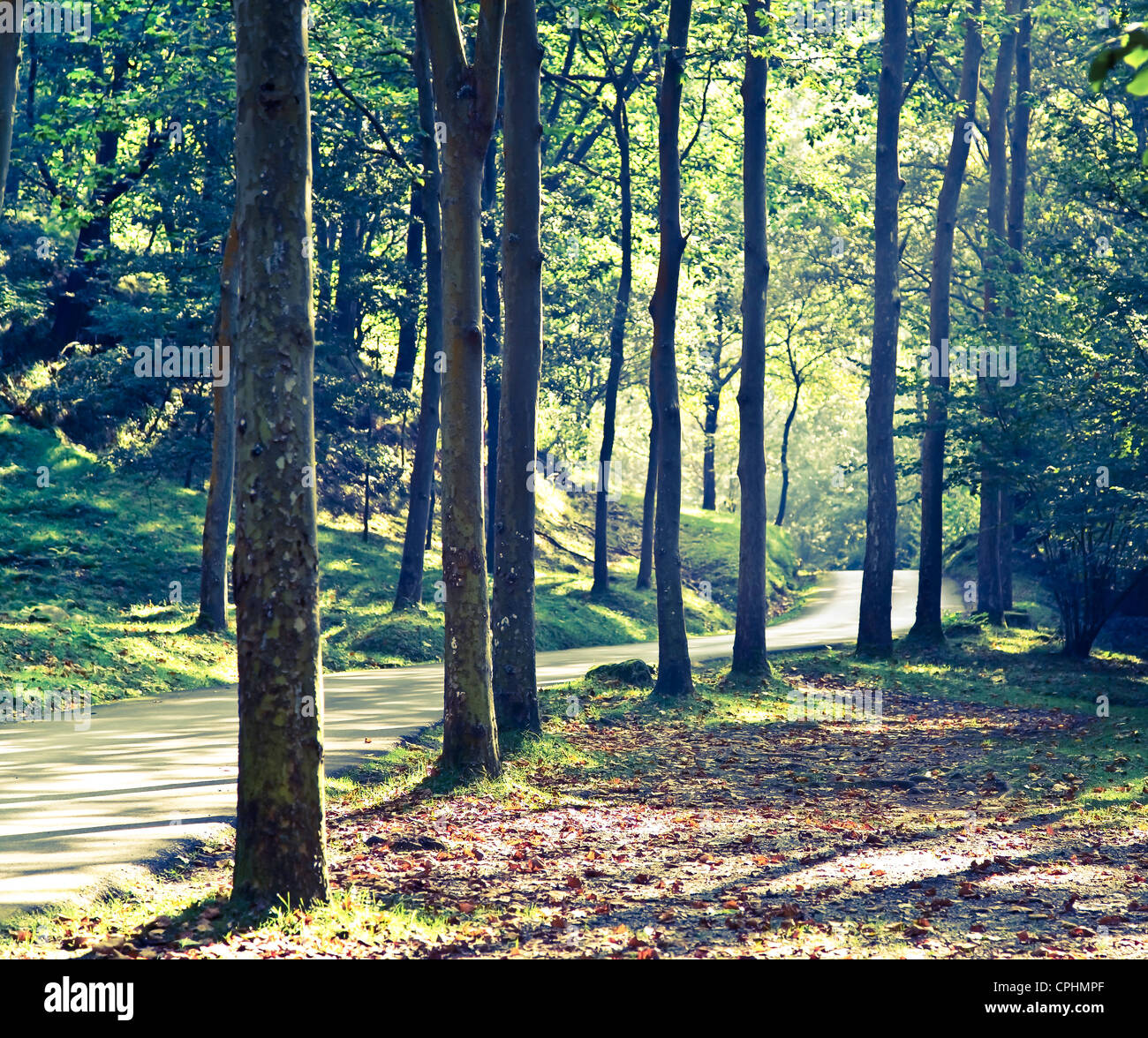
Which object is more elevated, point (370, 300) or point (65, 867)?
point (370, 300)

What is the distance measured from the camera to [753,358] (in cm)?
1797

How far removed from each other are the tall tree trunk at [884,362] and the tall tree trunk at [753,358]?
3.87 meters

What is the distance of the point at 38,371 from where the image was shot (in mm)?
23859

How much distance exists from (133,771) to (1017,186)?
26346 mm

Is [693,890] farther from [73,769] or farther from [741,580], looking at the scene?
[741,580]

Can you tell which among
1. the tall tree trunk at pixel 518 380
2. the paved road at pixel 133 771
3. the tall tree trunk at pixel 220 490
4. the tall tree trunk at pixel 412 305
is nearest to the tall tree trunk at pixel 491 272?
the tall tree trunk at pixel 412 305

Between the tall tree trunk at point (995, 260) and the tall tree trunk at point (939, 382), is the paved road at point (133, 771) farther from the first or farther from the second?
the tall tree trunk at point (995, 260)

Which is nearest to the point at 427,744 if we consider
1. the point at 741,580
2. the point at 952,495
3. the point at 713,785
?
the point at 713,785

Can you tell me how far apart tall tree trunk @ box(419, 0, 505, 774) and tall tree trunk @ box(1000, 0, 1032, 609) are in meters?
19.5

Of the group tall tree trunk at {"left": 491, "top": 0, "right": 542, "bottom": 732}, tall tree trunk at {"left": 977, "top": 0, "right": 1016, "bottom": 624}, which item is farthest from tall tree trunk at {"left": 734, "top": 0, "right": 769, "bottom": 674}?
tall tree trunk at {"left": 977, "top": 0, "right": 1016, "bottom": 624}

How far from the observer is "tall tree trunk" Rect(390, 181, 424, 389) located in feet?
85.0

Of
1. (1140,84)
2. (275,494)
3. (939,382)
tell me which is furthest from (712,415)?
(1140,84)

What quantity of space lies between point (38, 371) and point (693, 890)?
21.6 m

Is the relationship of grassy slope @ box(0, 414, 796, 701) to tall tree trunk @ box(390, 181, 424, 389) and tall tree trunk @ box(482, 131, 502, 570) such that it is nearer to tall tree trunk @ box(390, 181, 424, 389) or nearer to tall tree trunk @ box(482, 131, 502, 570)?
tall tree trunk @ box(482, 131, 502, 570)
